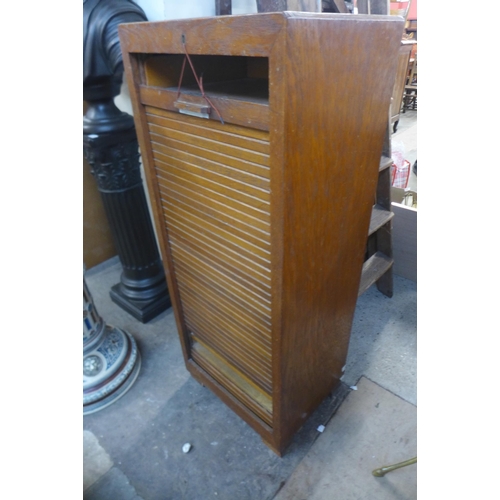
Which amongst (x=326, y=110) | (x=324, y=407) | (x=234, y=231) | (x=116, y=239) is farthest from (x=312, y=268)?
(x=116, y=239)

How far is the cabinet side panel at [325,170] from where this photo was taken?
29.5 inches

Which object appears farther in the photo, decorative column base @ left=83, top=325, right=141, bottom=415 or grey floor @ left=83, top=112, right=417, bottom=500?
decorative column base @ left=83, top=325, right=141, bottom=415

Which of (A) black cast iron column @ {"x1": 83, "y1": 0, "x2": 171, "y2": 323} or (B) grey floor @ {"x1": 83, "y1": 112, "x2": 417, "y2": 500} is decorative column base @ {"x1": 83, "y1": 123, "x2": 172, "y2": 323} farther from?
(B) grey floor @ {"x1": 83, "y1": 112, "x2": 417, "y2": 500}

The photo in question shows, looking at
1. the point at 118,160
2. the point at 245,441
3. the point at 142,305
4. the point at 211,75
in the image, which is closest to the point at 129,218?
the point at 118,160

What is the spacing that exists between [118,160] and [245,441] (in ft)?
4.76

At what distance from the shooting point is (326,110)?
0.82 m

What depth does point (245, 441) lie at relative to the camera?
1.52 m

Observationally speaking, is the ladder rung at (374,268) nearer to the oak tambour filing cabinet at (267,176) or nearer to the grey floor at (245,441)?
the grey floor at (245,441)

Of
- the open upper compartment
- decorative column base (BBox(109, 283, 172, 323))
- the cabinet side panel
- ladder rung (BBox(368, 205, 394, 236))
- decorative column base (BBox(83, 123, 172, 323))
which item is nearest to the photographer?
the cabinet side panel

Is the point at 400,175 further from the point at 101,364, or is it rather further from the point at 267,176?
the point at 101,364

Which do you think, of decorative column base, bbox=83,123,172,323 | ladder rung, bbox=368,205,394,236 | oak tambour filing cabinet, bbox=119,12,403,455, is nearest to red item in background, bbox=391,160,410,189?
ladder rung, bbox=368,205,394,236

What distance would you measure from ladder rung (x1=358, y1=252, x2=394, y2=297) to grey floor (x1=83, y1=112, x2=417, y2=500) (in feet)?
1.00

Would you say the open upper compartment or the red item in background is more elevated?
the open upper compartment

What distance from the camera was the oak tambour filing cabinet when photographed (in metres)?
0.76
